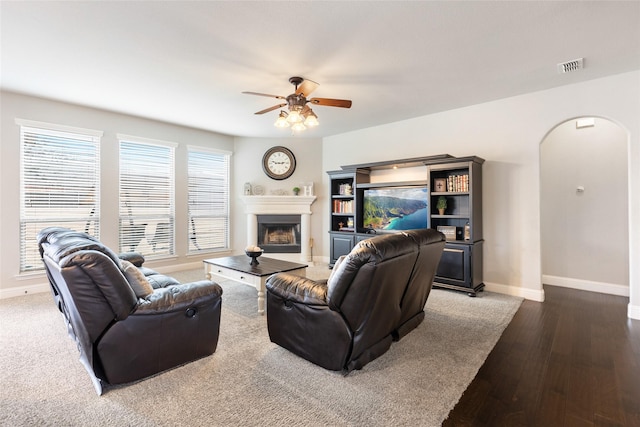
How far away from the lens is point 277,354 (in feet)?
8.19

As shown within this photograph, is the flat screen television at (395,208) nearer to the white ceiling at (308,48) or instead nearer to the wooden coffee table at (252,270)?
the white ceiling at (308,48)

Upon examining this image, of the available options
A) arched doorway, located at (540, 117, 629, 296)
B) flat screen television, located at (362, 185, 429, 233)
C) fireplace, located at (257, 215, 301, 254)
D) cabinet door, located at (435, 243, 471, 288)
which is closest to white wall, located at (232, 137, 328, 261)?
fireplace, located at (257, 215, 301, 254)

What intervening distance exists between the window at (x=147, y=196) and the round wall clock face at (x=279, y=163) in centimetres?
182

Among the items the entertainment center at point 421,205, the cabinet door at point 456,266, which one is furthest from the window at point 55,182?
the cabinet door at point 456,266

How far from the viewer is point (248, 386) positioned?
206cm

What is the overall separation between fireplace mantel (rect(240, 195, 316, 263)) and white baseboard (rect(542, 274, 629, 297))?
4193mm

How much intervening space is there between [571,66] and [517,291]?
2802mm

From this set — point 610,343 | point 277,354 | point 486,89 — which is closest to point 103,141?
point 277,354

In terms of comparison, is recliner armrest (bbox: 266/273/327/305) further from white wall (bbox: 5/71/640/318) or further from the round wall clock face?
the round wall clock face

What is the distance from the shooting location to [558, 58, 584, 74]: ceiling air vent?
3144 mm

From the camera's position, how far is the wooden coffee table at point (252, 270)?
3367 mm

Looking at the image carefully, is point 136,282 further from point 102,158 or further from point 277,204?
point 277,204

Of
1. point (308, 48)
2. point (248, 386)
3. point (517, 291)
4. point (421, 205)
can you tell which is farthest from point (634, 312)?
Answer: point (308, 48)

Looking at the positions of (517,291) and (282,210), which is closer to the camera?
(517,291)
